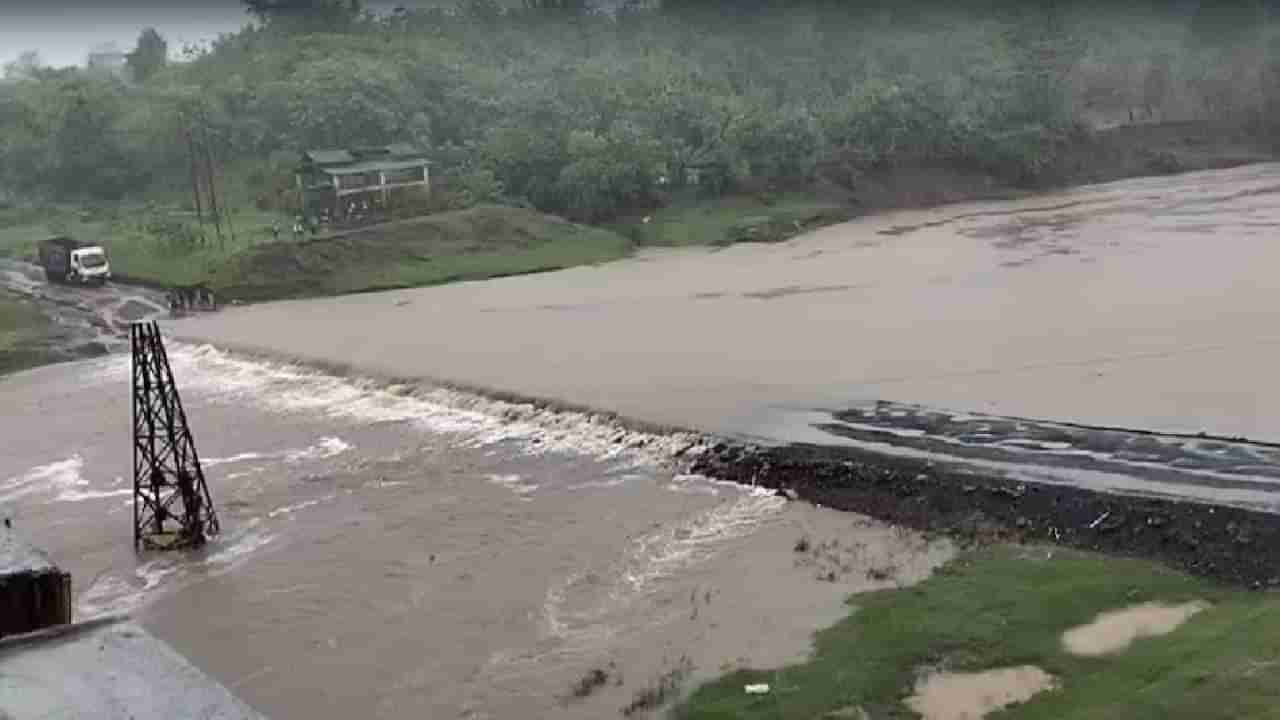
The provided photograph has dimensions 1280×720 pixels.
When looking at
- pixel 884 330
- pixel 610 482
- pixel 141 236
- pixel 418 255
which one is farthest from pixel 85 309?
pixel 610 482

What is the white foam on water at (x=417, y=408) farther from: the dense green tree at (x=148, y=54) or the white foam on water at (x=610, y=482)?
the dense green tree at (x=148, y=54)

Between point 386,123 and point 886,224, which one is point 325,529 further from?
point 386,123

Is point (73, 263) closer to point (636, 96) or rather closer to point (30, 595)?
point (636, 96)

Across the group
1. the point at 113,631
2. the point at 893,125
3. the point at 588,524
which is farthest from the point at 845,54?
the point at 113,631

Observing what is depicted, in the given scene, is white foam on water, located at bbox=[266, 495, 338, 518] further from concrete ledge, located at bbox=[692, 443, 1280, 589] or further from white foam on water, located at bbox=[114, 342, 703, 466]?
concrete ledge, located at bbox=[692, 443, 1280, 589]

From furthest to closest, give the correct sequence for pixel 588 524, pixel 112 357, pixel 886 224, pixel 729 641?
pixel 886 224
pixel 112 357
pixel 588 524
pixel 729 641

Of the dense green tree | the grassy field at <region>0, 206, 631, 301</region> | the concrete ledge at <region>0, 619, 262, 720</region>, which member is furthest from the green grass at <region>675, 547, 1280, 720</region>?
the dense green tree
